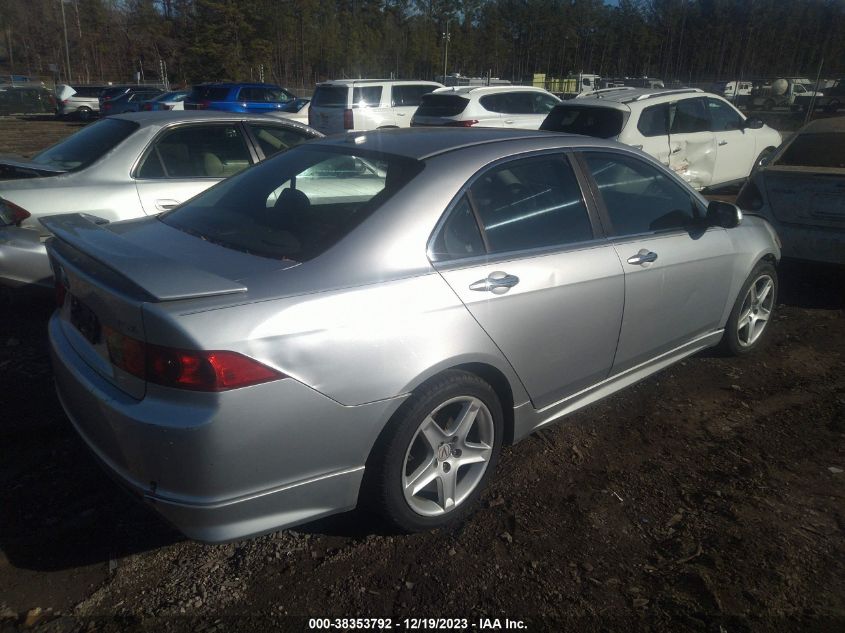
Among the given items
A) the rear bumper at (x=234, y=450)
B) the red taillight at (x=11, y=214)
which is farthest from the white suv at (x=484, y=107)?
the rear bumper at (x=234, y=450)

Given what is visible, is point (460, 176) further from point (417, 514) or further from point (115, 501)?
point (115, 501)

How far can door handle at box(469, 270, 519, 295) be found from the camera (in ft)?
9.07

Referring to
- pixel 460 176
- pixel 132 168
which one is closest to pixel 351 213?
pixel 460 176

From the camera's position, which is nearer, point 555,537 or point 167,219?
point 555,537

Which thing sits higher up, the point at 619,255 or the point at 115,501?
the point at 619,255

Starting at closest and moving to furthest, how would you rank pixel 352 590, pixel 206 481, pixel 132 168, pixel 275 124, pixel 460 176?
pixel 206 481, pixel 352 590, pixel 460 176, pixel 132 168, pixel 275 124

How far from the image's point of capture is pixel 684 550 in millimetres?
2730

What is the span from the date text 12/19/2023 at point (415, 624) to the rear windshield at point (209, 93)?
822 inches

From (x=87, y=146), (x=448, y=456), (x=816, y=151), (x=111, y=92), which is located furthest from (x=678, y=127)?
(x=111, y=92)

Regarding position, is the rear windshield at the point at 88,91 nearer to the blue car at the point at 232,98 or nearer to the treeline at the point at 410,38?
the blue car at the point at 232,98

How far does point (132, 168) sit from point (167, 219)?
2.28 metres

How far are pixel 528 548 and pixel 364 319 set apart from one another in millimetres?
1180

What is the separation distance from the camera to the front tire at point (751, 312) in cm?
445

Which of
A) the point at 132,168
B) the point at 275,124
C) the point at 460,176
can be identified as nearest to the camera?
the point at 460,176
